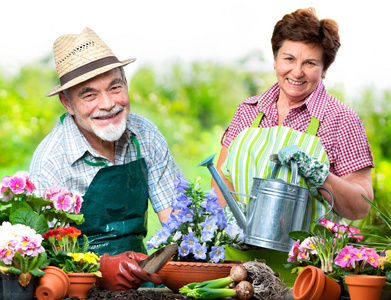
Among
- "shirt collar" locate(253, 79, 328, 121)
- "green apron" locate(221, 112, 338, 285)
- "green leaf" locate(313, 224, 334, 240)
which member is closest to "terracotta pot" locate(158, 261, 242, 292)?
"green leaf" locate(313, 224, 334, 240)

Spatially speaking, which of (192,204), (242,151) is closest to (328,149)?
(242,151)

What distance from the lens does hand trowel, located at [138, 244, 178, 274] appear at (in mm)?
1736

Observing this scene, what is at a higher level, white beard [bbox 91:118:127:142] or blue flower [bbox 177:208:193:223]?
white beard [bbox 91:118:127:142]

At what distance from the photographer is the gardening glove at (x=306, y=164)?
2113 millimetres

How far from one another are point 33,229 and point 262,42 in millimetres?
3808

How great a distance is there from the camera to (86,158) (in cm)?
259

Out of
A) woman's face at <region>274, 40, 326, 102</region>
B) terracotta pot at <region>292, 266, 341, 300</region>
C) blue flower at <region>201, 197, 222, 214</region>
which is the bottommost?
terracotta pot at <region>292, 266, 341, 300</region>

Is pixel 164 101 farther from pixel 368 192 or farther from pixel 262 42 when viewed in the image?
pixel 368 192

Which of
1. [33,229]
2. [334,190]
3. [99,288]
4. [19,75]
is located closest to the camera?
[33,229]

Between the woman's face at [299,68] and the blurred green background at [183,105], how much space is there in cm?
243

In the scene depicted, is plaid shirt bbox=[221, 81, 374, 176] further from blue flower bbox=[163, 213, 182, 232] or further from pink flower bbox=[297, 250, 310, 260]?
blue flower bbox=[163, 213, 182, 232]

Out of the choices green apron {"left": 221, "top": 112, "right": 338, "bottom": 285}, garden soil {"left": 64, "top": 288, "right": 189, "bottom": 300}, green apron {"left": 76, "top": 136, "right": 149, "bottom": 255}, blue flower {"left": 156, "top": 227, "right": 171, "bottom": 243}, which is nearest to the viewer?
garden soil {"left": 64, "top": 288, "right": 189, "bottom": 300}

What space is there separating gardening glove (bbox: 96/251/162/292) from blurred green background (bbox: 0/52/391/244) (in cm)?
314

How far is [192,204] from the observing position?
6.01 ft
